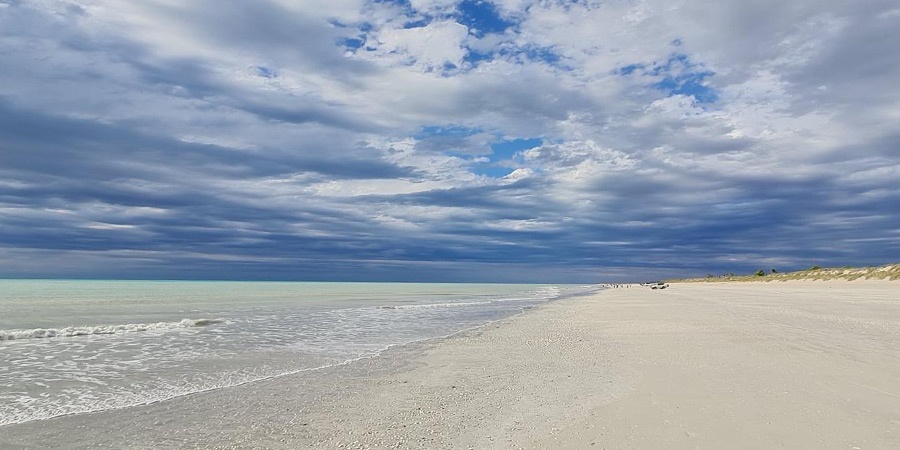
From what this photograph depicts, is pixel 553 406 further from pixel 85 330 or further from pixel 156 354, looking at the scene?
pixel 85 330

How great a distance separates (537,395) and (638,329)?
12096mm

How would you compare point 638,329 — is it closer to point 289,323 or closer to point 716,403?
point 716,403

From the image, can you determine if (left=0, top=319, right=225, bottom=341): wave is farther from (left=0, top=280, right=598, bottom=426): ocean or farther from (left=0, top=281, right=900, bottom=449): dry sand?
(left=0, top=281, right=900, bottom=449): dry sand

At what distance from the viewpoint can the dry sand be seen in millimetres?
6664

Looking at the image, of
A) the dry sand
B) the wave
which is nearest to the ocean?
the wave

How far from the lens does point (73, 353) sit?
50.5 ft

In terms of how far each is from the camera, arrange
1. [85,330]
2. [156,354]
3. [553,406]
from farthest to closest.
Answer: [85,330], [156,354], [553,406]

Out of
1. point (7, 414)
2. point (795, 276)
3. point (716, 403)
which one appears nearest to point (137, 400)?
point (7, 414)

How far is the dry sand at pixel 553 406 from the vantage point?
6664 mm

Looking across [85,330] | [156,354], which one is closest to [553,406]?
[156,354]

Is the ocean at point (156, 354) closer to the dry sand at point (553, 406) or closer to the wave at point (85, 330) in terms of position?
the wave at point (85, 330)

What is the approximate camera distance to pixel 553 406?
27.1ft

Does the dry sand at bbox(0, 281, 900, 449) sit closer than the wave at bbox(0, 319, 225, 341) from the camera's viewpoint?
Yes

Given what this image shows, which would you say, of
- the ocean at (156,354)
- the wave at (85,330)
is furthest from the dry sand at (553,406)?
the wave at (85,330)
